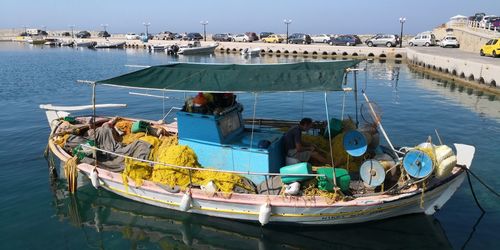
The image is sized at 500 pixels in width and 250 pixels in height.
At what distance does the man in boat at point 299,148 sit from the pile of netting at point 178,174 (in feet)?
4.77

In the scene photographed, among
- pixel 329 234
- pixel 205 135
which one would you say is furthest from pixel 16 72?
pixel 329 234

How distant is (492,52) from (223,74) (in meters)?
35.1

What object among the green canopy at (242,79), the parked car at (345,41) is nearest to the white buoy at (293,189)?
the green canopy at (242,79)

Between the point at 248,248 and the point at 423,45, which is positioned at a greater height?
the point at 423,45

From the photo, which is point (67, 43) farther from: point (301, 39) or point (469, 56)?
point (469, 56)

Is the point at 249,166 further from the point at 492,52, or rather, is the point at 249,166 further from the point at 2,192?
the point at 492,52

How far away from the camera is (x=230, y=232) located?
30.8 feet

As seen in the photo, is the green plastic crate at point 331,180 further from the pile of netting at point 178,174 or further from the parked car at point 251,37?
the parked car at point 251,37

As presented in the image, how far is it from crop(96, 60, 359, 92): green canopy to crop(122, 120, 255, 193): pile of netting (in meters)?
1.75

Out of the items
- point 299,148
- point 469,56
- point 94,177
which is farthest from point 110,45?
point 299,148

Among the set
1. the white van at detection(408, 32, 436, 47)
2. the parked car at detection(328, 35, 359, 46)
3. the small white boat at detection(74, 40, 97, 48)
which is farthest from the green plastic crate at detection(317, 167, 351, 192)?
the small white boat at detection(74, 40, 97, 48)

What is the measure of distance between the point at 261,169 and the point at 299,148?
3.83 ft

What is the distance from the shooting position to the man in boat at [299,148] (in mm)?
9750

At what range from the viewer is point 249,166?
9.52m
